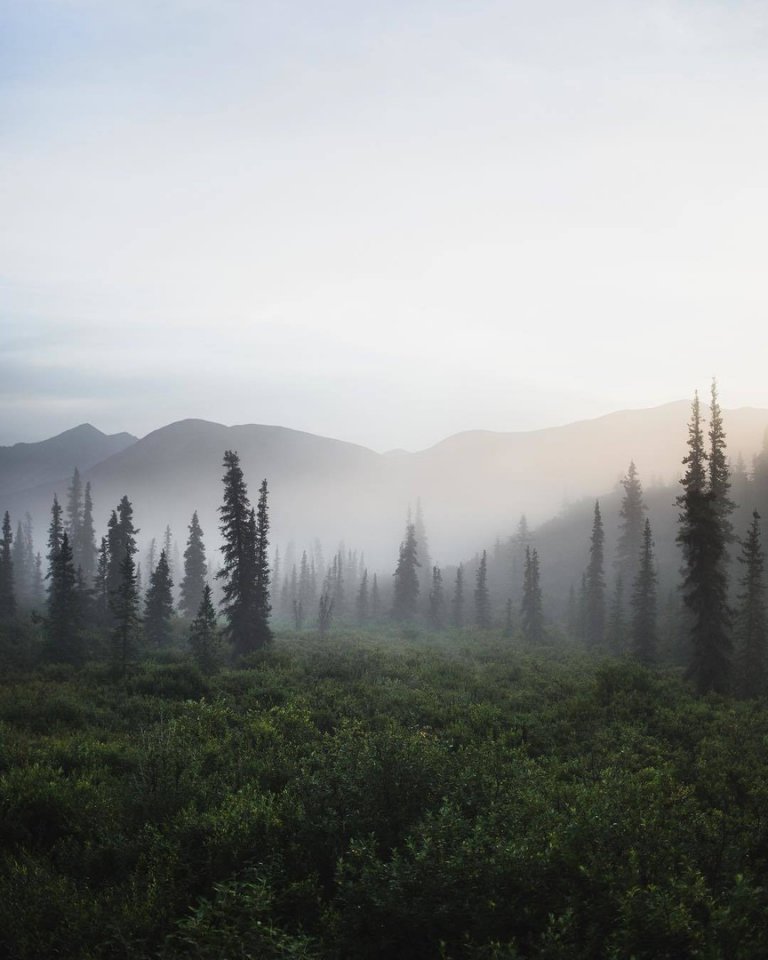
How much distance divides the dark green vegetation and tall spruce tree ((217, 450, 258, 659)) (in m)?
23.3

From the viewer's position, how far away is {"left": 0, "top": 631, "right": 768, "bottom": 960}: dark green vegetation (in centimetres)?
763

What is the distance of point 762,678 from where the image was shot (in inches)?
1435

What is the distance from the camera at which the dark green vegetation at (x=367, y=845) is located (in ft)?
25.0

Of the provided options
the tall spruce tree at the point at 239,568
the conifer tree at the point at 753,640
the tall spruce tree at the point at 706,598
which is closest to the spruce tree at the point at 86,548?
the tall spruce tree at the point at 239,568

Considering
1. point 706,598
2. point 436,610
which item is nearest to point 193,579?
point 436,610

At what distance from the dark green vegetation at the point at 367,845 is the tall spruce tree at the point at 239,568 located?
919 inches

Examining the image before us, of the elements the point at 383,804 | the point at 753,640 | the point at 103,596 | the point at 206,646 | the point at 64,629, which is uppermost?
the point at 383,804

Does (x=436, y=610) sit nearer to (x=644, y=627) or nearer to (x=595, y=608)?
(x=595, y=608)

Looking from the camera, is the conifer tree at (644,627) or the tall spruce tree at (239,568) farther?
the conifer tree at (644,627)

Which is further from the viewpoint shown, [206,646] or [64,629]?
[64,629]

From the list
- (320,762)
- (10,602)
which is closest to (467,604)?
(10,602)

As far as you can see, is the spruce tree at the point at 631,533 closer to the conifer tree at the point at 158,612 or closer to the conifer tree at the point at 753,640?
the conifer tree at the point at 753,640

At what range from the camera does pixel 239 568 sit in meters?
46.8

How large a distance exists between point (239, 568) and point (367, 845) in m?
39.3
